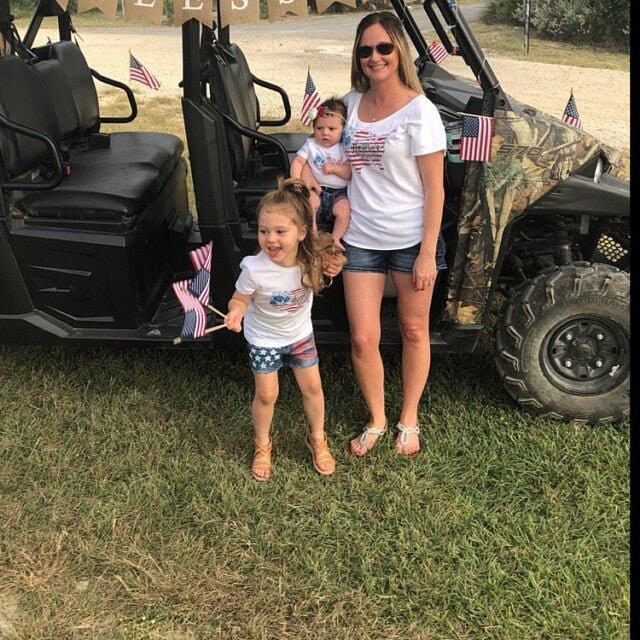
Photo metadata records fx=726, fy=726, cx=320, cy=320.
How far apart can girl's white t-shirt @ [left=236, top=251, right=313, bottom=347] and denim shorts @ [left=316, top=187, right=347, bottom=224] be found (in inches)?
12.9

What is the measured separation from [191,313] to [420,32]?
2103 mm

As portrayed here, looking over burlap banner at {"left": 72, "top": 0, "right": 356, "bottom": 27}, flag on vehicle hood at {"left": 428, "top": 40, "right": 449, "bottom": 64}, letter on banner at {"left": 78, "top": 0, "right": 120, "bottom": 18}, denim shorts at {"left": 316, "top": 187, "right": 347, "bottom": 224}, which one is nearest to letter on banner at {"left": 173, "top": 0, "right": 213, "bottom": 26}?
burlap banner at {"left": 72, "top": 0, "right": 356, "bottom": 27}

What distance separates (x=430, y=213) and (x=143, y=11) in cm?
113

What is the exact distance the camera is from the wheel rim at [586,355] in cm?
292

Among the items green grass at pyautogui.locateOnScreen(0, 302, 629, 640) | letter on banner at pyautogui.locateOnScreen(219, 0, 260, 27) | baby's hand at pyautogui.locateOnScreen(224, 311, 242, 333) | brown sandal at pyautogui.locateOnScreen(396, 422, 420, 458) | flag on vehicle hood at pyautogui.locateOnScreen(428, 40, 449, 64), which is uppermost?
letter on banner at pyautogui.locateOnScreen(219, 0, 260, 27)

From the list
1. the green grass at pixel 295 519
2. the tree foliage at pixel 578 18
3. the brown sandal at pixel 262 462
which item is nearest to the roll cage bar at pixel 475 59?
the green grass at pixel 295 519

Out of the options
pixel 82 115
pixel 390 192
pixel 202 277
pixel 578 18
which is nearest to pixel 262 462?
pixel 202 277

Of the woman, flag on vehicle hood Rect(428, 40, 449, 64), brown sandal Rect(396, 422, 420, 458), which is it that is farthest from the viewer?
flag on vehicle hood Rect(428, 40, 449, 64)

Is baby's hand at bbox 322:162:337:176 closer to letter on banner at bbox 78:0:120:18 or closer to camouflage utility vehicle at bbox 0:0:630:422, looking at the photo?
camouflage utility vehicle at bbox 0:0:630:422

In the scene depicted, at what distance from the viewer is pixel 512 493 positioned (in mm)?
2719

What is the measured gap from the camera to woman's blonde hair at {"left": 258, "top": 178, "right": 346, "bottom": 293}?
243 centimetres

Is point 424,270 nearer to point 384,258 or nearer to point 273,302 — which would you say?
point 384,258

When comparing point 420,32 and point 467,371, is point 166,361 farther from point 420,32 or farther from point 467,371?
point 420,32

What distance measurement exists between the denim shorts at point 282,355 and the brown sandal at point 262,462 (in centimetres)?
36
